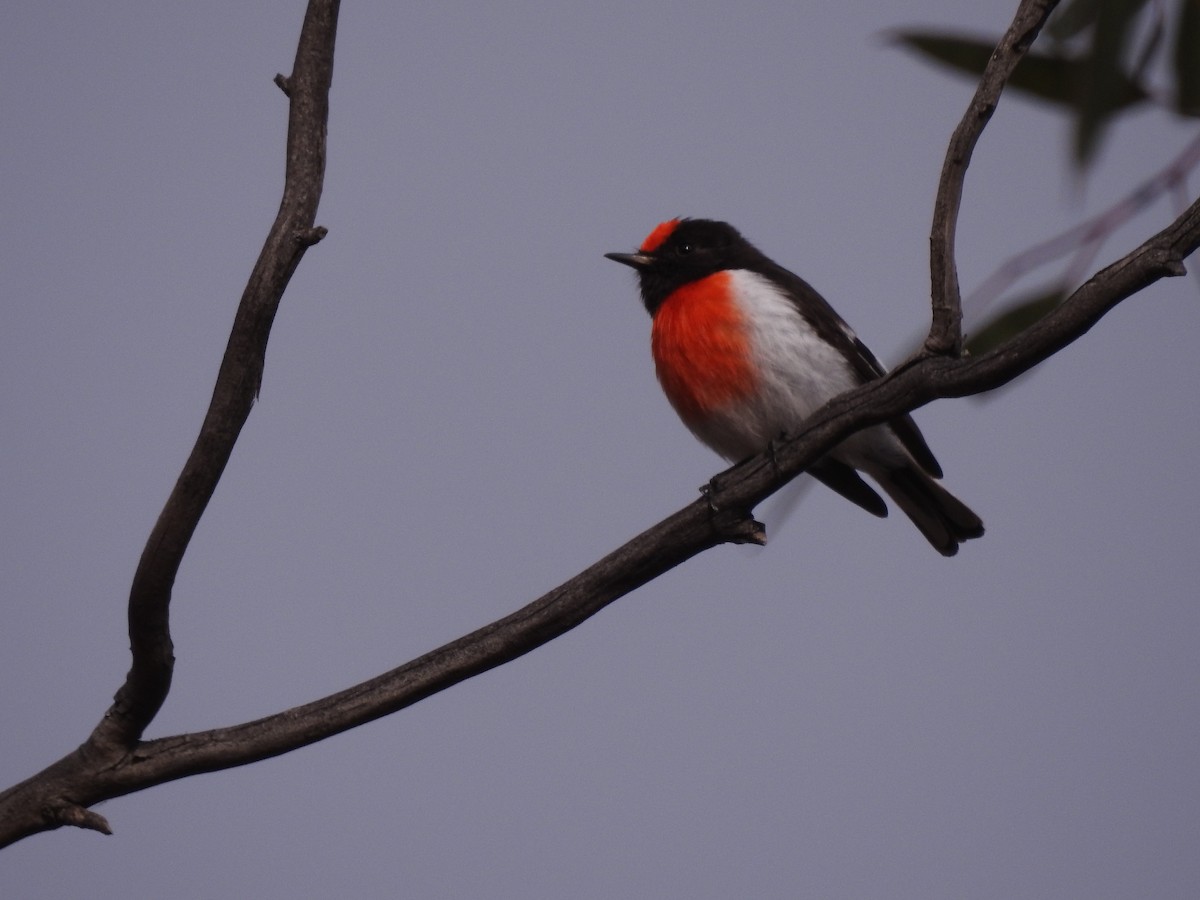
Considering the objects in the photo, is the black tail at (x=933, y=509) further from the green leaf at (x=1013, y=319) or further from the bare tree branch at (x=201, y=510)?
the bare tree branch at (x=201, y=510)

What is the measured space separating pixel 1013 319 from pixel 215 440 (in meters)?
1.99

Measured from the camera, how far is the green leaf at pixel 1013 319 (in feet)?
10.5

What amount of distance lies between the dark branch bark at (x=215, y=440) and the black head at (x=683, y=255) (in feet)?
6.06

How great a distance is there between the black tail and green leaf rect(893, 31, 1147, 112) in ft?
4.27

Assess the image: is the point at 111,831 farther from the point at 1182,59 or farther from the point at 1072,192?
the point at 1182,59

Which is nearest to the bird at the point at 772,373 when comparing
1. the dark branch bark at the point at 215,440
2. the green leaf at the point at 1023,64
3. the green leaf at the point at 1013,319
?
the green leaf at the point at 1013,319

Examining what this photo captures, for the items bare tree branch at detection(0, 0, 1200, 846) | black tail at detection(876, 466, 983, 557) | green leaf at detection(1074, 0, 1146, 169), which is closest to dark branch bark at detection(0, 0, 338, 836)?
bare tree branch at detection(0, 0, 1200, 846)

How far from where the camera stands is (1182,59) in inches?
110

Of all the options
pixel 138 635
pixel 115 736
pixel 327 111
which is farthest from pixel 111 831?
pixel 327 111

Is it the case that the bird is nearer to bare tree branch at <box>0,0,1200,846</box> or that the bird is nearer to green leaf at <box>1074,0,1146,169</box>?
bare tree branch at <box>0,0,1200,846</box>

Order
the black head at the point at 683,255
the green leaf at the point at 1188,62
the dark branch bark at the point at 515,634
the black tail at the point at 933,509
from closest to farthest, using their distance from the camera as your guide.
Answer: the dark branch bark at the point at 515,634, the green leaf at the point at 1188,62, the black tail at the point at 933,509, the black head at the point at 683,255

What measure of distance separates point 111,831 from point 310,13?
5.50ft

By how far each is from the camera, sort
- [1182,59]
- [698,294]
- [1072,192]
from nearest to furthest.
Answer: [1072,192] < [1182,59] < [698,294]

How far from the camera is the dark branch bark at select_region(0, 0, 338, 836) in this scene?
2.41m
